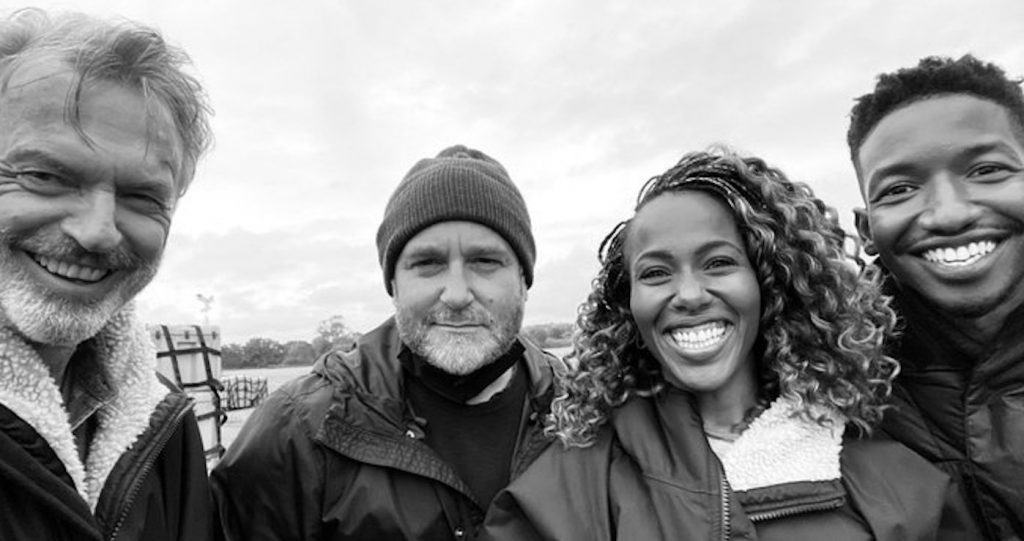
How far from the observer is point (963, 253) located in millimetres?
2393

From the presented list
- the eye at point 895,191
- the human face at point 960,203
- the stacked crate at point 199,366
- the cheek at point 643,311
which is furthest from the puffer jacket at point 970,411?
the stacked crate at point 199,366

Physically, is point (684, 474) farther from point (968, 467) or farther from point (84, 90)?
point (84, 90)

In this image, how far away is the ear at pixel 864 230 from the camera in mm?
2768

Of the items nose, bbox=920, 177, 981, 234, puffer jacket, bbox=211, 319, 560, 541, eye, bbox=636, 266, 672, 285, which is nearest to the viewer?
nose, bbox=920, 177, 981, 234

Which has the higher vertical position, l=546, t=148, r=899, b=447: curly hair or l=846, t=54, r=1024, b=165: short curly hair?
l=846, t=54, r=1024, b=165: short curly hair

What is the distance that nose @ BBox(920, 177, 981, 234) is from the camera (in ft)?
7.73

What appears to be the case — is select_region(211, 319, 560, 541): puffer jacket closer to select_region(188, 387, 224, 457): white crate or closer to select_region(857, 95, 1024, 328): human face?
select_region(857, 95, 1024, 328): human face

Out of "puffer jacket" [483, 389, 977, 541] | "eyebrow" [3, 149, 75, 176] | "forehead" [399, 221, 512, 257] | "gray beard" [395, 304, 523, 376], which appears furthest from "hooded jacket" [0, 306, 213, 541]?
"forehead" [399, 221, 512, 257]

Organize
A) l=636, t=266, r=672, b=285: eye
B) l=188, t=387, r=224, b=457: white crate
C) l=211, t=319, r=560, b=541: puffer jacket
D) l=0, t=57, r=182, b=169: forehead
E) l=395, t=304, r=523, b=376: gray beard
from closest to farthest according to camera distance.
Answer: l=0, t=57, r=182, b=169: forehead → l=636, t=266, r=672, b=285: eye → l=211, t=319, r=560, b=541: puffer jacket → l=395, t=304, r=523, b=376: gray beard → l=188, t=387, r=224, b=457: white crate

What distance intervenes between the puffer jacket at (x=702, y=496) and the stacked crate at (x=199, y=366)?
193 inches

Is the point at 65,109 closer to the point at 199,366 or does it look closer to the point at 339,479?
the point at 339,479

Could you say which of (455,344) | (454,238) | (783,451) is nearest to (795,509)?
(783,451)

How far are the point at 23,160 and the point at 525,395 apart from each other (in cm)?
216

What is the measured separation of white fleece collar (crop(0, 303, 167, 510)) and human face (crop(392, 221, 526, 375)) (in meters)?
1.11
